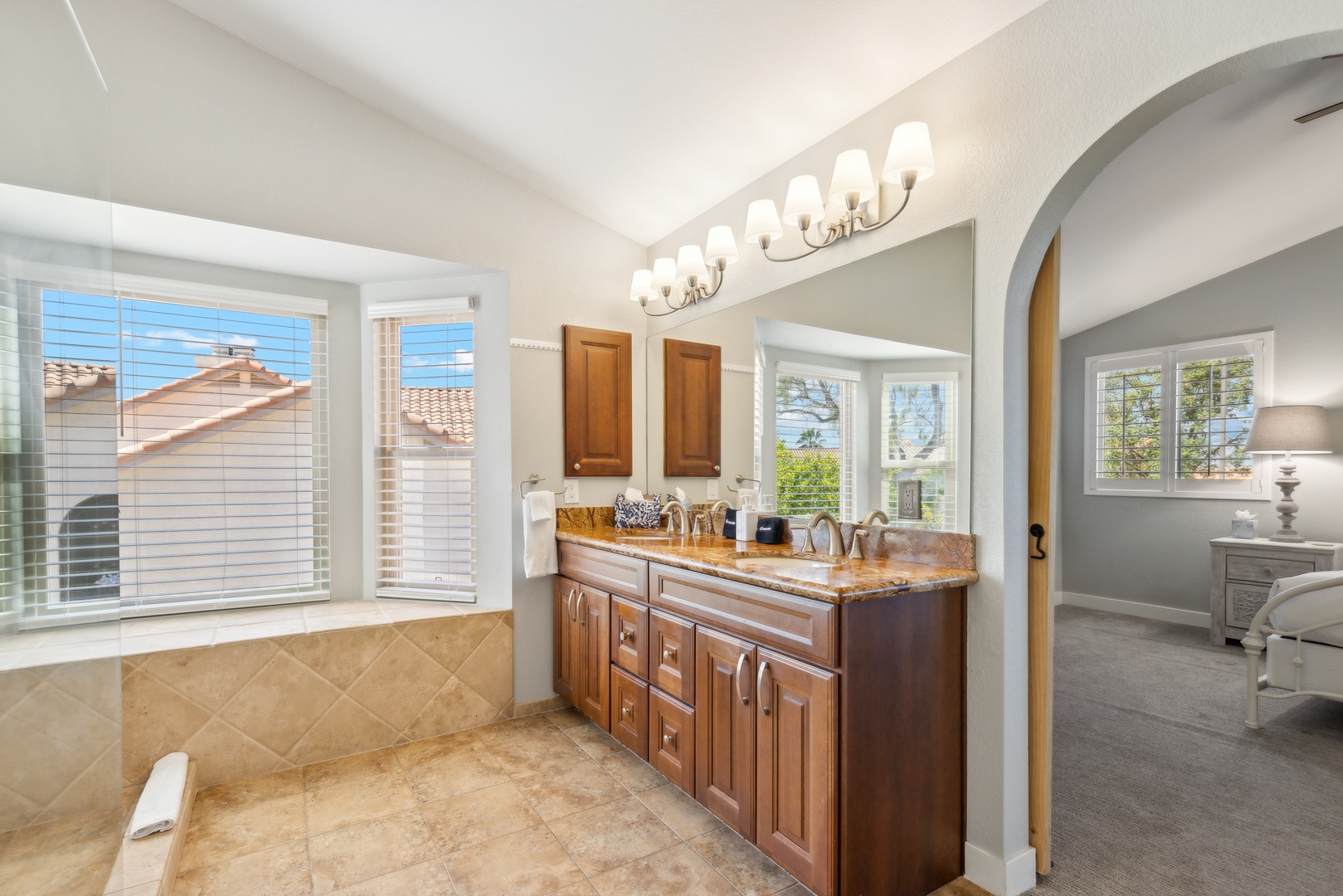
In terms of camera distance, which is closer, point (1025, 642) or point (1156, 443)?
point (1025, 642)

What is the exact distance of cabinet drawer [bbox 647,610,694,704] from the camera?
2273 mm

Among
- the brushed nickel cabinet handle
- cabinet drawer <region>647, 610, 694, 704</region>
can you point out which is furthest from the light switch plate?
cabinet drawer <region>647, 610, 694, 704</region>

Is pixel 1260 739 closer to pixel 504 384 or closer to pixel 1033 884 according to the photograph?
pixel 1033 884

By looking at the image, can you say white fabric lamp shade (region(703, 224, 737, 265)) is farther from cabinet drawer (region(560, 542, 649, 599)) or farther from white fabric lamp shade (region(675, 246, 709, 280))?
cabinet drawer (region(560, 542, 649, 599))

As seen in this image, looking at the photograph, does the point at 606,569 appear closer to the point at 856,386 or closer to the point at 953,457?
the point at 856,386

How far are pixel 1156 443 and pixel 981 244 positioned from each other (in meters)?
4.50

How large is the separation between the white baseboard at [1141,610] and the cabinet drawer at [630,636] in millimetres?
4442

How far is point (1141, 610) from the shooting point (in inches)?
211

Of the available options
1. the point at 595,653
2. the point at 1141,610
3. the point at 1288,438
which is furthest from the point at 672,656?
the point at 1141,610

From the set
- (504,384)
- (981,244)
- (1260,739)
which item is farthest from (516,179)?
(1260,739)

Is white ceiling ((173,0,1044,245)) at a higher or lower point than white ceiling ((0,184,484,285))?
higher

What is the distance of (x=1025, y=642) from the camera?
6.45 feet

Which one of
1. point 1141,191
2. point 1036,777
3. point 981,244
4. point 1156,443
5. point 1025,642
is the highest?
point 1141,191

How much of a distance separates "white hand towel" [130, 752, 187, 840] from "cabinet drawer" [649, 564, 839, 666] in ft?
5.72
